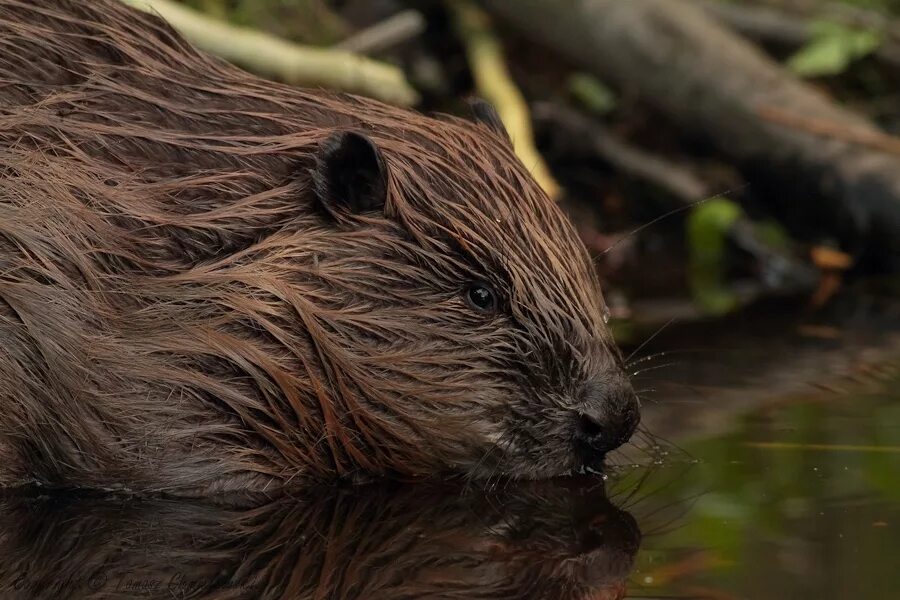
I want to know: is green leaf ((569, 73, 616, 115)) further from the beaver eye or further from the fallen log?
the beaver eye

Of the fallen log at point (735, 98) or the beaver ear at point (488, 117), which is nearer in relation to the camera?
the beaver ear at point (488, 117)

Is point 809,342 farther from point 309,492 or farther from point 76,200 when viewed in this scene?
point 76,200

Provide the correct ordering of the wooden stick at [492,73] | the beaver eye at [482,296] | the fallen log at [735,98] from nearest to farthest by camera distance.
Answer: the beaver eye at [482,296]
the wooden stick at [492,73]
the fallen log at [735,98]

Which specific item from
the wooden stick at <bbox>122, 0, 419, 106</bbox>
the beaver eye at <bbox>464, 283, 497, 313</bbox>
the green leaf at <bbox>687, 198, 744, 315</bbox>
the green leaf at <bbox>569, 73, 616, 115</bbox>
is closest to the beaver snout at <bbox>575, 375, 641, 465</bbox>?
the beaver eye at <bbox>464, 283, 497, 313</bbox>

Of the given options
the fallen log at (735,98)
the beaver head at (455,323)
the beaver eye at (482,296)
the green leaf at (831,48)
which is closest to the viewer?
the beaver head at (455,323)

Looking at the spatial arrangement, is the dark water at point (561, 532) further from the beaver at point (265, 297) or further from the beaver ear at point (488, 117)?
the beaver ear at point (488, 117)

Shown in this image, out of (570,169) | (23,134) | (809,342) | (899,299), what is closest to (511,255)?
(23,134)

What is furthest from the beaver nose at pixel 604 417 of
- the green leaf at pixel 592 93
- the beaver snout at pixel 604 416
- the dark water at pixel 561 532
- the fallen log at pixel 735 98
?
the green leaf at pixel 592 93
